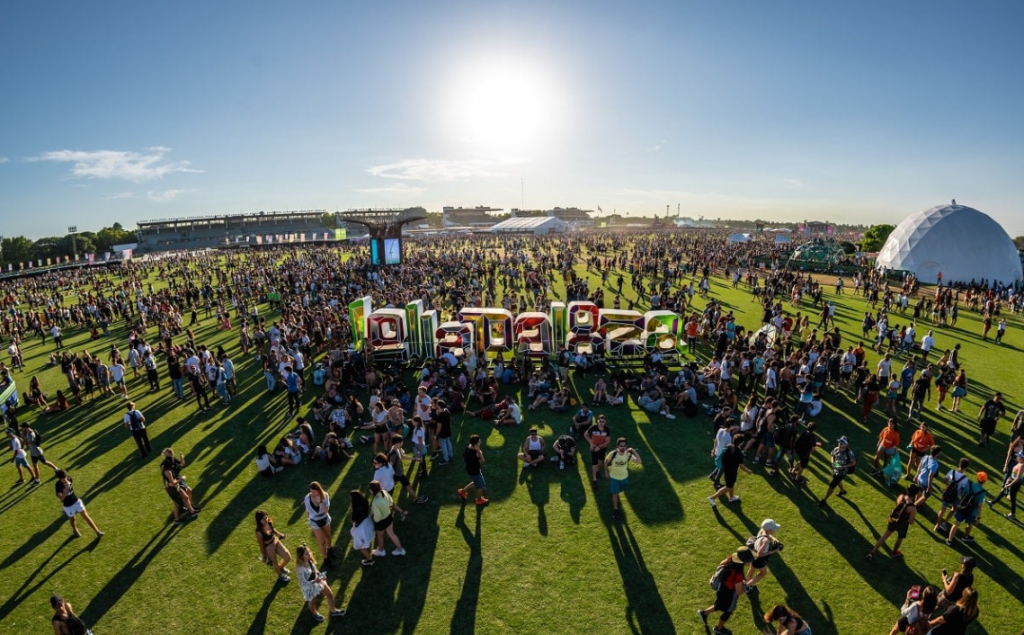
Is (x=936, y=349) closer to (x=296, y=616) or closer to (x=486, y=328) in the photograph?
(x=486, y=328)

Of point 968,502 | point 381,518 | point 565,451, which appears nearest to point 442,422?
point 565,451

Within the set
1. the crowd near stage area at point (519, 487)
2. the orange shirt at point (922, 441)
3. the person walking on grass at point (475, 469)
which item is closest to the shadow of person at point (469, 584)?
the crowd near stage area at point (519, 487)

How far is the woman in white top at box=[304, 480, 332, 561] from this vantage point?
7492 millimetres

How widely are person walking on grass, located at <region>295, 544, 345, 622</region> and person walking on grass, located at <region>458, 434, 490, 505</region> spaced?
3097 millimetres

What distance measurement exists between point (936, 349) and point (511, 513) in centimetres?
2037

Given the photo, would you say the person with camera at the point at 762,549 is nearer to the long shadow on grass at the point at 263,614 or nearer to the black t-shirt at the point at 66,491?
the long shadow on grass at the point at 263,614

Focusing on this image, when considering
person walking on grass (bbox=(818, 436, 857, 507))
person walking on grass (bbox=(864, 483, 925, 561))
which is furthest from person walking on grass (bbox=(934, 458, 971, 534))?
person walking on grass (bbox=(818, 436, 857, 507))

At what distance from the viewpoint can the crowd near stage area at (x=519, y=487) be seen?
6.97 m

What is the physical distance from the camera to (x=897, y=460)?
9.61 m

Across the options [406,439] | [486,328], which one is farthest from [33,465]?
[486,328]

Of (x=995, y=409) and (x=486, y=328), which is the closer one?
(x=995, y=409)

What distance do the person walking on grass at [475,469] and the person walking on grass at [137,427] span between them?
25.9ft

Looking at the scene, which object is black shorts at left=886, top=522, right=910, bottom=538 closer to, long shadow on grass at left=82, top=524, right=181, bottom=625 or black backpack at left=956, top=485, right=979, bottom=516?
black backpack at left=956, top=485, right=979, bottom=516

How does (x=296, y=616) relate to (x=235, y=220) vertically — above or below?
below
